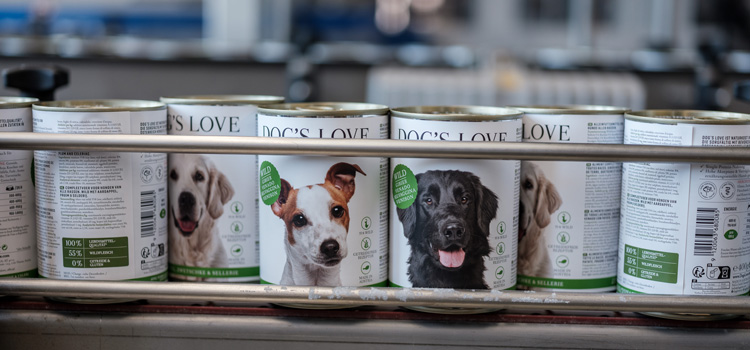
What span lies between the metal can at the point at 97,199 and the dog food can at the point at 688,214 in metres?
0.59

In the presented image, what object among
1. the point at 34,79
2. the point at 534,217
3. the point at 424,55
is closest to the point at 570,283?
the point at 534,217

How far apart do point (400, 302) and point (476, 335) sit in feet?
0.37

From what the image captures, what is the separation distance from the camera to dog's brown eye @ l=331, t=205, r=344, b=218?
2.65ft

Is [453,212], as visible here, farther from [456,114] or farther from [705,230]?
[705,230]

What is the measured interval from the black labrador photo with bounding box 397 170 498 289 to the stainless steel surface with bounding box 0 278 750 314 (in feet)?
0.17

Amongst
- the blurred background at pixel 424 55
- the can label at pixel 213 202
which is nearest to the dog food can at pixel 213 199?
the can label at pixel 213 202

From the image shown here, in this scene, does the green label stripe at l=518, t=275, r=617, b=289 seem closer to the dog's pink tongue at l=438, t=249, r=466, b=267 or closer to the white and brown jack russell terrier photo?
the dog's pink tongue at l=438, t=249, r=466, b=267

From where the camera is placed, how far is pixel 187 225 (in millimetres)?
898

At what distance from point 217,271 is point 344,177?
0.75 ft

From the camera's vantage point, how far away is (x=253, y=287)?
30.3 inches

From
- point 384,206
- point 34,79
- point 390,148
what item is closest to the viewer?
point 390,148

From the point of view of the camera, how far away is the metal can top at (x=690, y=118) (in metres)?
0.77

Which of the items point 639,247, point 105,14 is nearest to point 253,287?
point 639,247

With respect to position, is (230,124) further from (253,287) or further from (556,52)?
(556,52)
